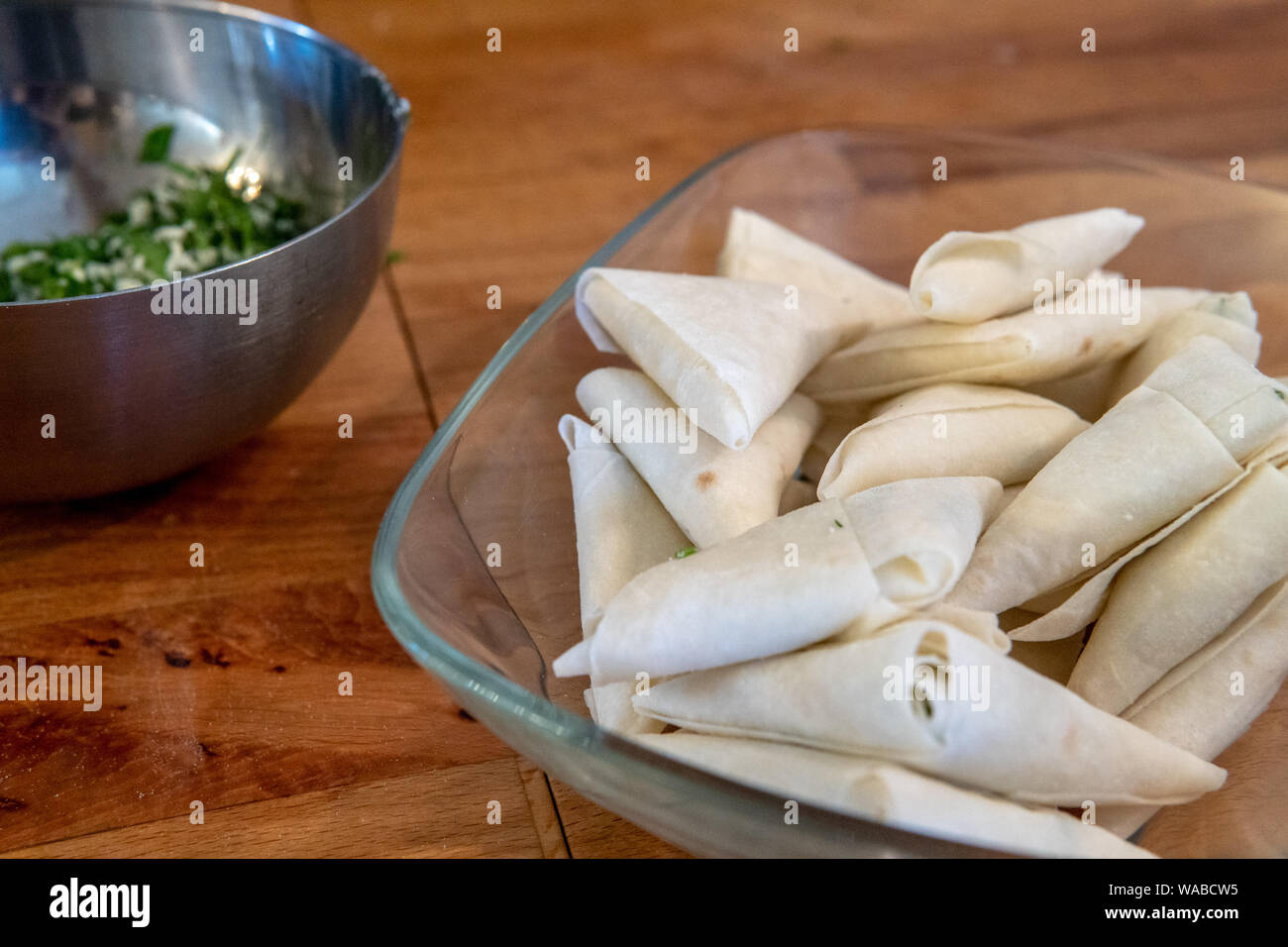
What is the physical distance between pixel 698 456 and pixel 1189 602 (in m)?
0.29

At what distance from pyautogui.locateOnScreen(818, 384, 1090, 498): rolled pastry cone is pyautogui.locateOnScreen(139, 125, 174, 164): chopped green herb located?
29.7 inches

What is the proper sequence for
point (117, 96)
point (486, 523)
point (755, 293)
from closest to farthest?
point (486, 523), point (755, 293), point (117, 96)

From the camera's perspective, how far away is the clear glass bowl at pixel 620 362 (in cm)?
53

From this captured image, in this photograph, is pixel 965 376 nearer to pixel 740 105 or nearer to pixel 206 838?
pixel 206 838

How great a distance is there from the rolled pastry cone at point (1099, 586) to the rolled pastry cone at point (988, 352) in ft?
0.54

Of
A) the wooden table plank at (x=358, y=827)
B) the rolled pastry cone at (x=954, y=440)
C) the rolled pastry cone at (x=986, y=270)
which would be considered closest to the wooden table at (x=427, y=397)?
the wooden table plank at (x=358, y=827)

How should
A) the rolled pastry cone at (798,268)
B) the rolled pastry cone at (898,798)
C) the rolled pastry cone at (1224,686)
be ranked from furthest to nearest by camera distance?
the rolled pastry cone at (798,268) < the rolled pastry cone at (1224,686) < the rolled pastry cone at (898,798)

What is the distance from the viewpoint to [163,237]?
3.27 ft

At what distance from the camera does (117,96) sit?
3.65 feet

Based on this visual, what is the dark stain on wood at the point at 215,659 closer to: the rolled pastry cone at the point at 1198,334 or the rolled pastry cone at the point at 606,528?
the rolled pastry cone at the point at 606,528

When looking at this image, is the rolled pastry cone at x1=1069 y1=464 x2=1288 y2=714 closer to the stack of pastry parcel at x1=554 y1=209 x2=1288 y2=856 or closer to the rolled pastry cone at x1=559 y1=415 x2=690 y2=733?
the stack of pastry parcel at x1=554 y1=209 x2=1288 y2=856
